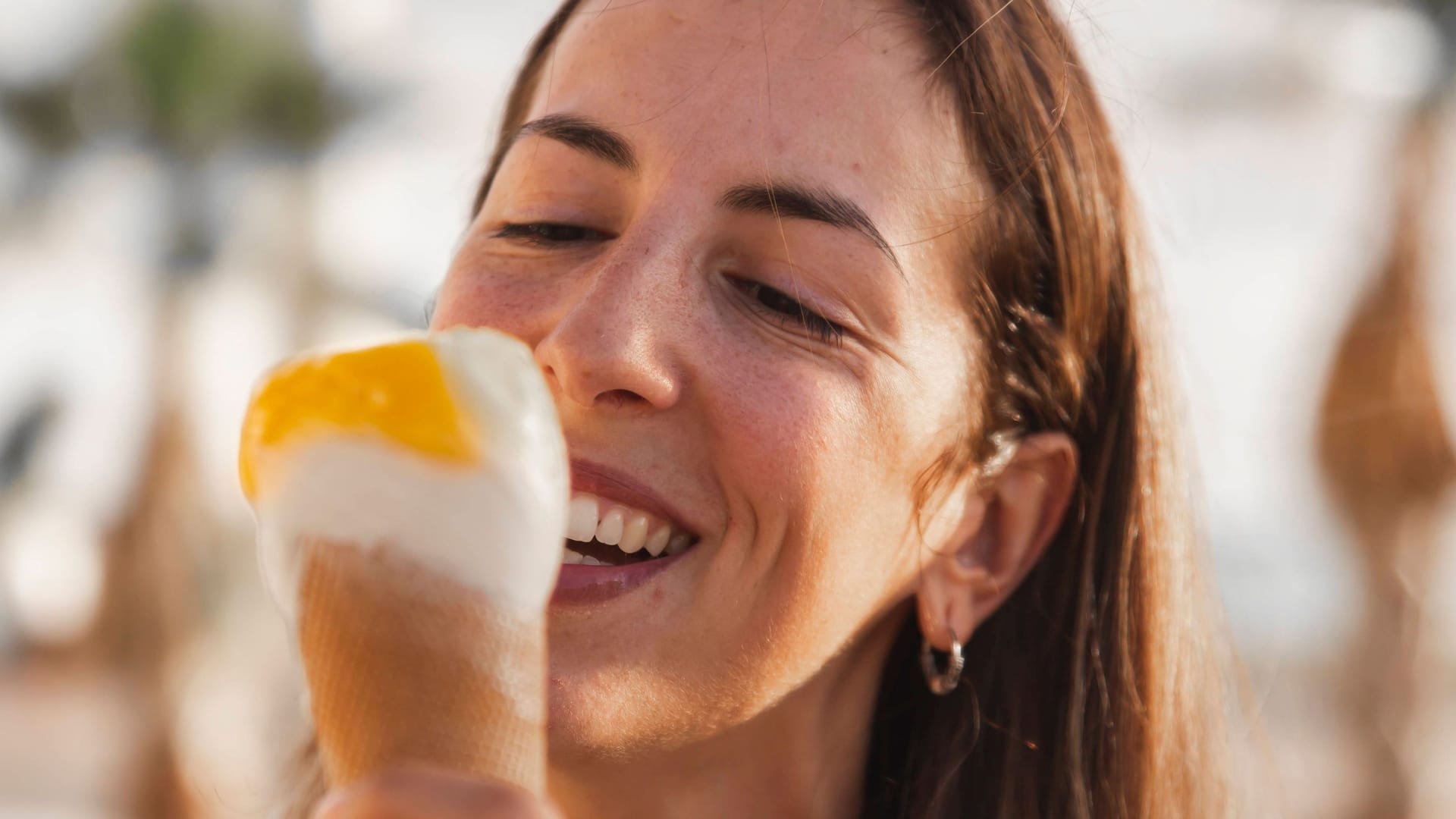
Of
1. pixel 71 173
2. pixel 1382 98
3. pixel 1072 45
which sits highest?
pixel 1382 98

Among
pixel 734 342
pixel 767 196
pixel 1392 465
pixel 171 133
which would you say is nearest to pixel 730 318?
pixel 734 342

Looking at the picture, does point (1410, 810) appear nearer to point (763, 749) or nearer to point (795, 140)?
point (763, 749)

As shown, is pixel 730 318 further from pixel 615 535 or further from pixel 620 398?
pixel 615 535

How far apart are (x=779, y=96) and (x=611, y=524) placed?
0.67 metres

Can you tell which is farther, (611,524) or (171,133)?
(171,133)

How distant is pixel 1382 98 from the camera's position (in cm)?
888

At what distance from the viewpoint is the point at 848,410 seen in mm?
1878

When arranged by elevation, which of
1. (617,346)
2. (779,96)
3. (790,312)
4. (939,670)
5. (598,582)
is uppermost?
(779,96)

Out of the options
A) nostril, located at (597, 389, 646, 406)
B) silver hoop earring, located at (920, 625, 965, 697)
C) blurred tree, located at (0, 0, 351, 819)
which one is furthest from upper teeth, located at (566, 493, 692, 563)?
blurred tree, located at (0, 0, 351, 819)

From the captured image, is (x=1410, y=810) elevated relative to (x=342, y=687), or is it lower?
lower

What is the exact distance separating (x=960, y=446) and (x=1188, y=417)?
0.71 meters

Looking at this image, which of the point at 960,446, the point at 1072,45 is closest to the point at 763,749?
the point at 960,446

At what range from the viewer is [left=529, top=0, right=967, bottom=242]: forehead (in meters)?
1.83

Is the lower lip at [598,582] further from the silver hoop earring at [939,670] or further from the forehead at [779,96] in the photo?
the silver hoop earring at [939,670]
